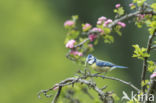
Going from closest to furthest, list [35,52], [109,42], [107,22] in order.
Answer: [107,22], [109,42], [35,52]

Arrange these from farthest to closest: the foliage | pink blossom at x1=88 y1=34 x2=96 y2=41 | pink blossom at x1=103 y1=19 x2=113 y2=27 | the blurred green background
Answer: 1. the blurred green background
2. pink blossom at x1=88 y1=34 x2=96 y2=41
3. pink blossom at x1=103 y1=19 x2=113 y2=27
4. the foliage

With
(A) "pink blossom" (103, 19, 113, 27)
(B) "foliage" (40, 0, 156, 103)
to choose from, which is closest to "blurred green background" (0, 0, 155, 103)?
(B) "foliage" (40, 0, 156, 103)

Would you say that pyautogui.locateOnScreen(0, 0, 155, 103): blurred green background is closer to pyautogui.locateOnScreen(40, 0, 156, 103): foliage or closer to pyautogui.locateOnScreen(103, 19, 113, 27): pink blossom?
pyautogui.locateOnScreen(40, 0, 156, 103): foliage

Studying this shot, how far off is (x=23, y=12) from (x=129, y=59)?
13.7ft

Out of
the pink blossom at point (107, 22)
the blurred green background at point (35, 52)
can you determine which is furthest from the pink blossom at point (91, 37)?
the blurred green background at point (35, 52)

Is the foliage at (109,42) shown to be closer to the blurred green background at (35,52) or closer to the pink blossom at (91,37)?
the pink blossom at (91,37)

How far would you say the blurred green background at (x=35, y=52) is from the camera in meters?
11.4

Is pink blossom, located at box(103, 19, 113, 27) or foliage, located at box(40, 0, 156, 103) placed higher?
pink blossom, located at box(103, 19, 113, 27)

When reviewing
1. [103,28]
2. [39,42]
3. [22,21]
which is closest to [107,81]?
Result: [39,42]

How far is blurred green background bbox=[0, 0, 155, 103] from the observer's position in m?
11.4

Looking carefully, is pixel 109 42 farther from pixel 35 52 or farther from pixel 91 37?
pixel 35 52

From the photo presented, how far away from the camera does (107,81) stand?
11930 mm

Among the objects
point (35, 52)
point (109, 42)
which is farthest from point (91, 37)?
point (35, 52)

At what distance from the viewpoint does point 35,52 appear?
40.2ft
